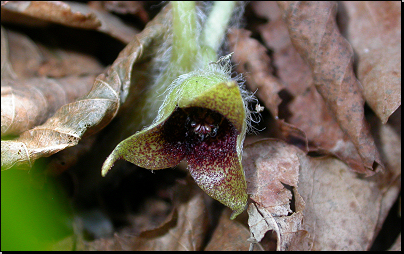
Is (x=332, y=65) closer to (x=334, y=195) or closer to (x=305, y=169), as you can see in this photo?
(x=305, y=169)

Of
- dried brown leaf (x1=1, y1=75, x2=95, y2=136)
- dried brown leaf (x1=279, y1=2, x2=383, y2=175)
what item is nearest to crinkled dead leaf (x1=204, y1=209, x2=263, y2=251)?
dried brown leaf (x1=279, y1=2, x2=383, y2=175)

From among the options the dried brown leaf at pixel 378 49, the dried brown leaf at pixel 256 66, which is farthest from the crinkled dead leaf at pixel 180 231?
the dried brown leaf at pixel 378 49

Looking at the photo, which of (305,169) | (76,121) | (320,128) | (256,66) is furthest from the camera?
(256,66)

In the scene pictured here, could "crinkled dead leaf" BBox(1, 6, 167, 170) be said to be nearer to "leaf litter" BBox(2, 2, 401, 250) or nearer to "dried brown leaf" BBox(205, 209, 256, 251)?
"leaf litter" BBox(2, 2, 401, 250)

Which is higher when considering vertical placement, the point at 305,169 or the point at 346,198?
the point at 305,169

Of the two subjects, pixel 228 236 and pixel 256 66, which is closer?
pixel 228 236

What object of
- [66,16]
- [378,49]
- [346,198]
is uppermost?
[378,49]

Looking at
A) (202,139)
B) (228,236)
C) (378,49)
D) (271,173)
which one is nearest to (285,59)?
(378,49)
